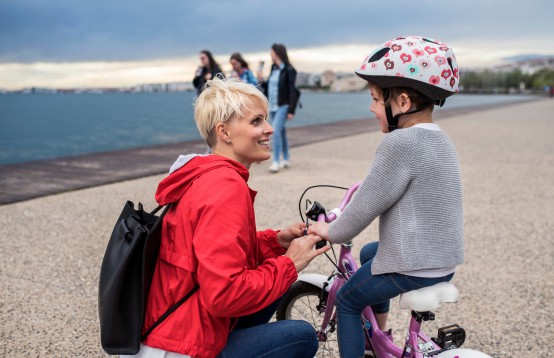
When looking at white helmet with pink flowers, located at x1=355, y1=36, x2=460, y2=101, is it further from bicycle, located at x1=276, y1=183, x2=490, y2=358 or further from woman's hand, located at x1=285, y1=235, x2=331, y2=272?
woman's hand, located at x1=285, y1=235, x2=331, y2=272

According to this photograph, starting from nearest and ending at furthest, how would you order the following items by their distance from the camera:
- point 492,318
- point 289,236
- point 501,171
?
1. point 289,236
2. point 492,318
3. point 501,171

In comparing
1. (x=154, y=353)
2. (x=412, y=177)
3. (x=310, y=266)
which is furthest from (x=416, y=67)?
(x=310, y=266)

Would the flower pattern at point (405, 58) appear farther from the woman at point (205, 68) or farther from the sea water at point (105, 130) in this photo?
the woman at point (205, 68)

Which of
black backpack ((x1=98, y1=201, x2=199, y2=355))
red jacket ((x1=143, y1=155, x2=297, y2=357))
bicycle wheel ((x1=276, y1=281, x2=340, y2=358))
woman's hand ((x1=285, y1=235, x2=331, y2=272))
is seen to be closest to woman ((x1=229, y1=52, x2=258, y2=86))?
bicycle wheel ((x1=276, y1=281, x2=340, y2=358))

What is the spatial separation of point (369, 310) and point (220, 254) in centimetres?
117

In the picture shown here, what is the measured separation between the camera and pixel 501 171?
985 centimetres

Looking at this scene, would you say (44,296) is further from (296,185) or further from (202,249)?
(296,185)

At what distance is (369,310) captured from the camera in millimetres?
2635

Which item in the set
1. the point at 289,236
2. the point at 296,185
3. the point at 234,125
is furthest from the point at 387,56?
the point at 296,185

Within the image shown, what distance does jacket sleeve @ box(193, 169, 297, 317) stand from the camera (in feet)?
Result: 5.64

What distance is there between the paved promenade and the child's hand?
1.54 meters

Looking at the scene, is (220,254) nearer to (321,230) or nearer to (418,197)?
(321,230)

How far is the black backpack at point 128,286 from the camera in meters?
1.76

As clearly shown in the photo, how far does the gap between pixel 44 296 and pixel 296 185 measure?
4625mm
